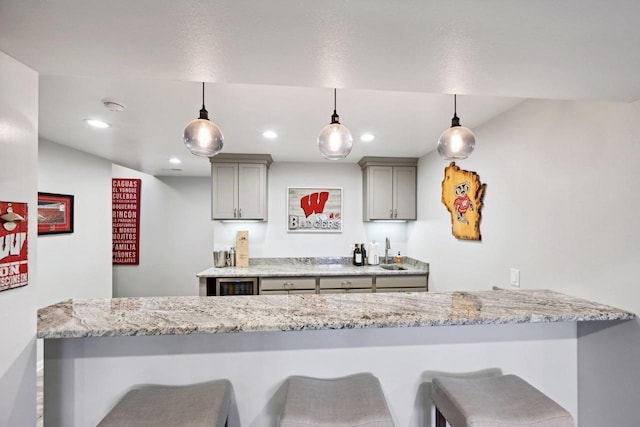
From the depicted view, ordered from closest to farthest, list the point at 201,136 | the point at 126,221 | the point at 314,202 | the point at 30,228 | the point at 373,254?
the point at 30,228
the point at 201,136
the point at 373,254
the point at 314,202
the point at 126,221

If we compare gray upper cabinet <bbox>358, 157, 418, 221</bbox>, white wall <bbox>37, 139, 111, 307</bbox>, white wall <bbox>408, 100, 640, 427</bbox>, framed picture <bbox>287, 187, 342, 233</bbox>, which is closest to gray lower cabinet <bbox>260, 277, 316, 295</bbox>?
framed picture <bbox>287, 187, 342, 233</bbox>

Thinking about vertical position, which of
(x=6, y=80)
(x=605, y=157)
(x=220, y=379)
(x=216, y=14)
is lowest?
(x=220, y=379)

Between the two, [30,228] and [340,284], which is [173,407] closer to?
[30,228]

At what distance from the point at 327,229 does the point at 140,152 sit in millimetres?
2514

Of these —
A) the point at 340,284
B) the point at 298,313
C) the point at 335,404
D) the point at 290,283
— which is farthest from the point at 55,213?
the point at 335,404

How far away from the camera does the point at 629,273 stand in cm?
136

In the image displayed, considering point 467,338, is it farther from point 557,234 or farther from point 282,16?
point 282,16

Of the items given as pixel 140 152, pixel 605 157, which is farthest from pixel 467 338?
pixel 140 152

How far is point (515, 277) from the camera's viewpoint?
206cm

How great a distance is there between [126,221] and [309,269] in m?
3.58

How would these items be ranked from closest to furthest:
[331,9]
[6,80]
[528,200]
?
1. [331,9]
2. [6,80]
3. [528,200]

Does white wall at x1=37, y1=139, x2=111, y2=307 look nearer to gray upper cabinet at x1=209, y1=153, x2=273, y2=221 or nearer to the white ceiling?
gray upper cabinet at x1=209, y1=153, x2=273, y2=221

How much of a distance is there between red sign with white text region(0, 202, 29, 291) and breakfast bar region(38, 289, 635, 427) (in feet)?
0.78

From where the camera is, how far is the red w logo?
157 inches
